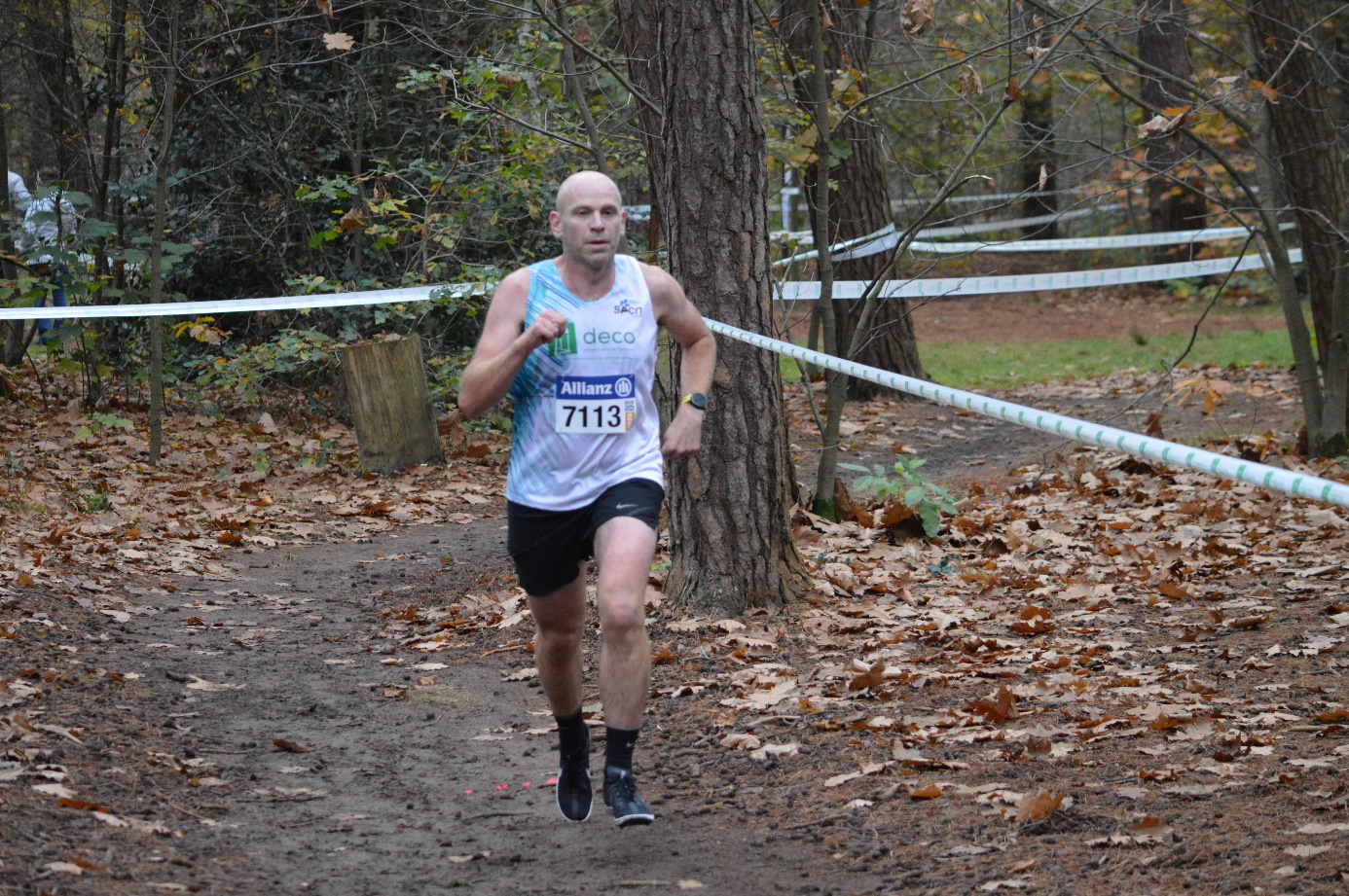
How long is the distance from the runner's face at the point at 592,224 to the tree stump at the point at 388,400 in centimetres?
728

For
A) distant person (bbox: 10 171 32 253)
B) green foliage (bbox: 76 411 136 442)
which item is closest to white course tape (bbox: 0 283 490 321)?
green foliage (bbox: 76 411 136 442)

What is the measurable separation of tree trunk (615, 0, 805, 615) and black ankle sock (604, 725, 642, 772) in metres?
2.16

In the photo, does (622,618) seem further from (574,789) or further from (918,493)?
(918,493)

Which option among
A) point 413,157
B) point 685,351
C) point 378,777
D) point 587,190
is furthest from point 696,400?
point 413,157

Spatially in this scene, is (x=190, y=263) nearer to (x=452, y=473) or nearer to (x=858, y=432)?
(x=452, y=473)

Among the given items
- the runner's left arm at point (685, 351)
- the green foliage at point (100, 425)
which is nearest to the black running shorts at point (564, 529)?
the runner's left arm at point (685, 351)

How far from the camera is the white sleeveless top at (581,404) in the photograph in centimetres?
433

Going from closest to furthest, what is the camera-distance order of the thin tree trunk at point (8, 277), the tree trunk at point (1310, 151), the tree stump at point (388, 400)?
the tree trunk at point (1310, 151) < the tree stump at point (388, 400) < the thin tree trunk at point (8, 277)

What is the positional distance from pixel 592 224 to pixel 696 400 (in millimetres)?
682

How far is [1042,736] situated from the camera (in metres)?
4.85

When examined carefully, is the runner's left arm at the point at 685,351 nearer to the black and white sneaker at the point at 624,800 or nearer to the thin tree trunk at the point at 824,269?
the black and white sneaker at the point at 624,800

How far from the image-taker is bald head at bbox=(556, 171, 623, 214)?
432 cm

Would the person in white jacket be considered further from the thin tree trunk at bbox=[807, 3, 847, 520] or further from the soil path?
the thin tree trunk at bbox=[807, 3, 847, 520]

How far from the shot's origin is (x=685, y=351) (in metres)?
4.68
